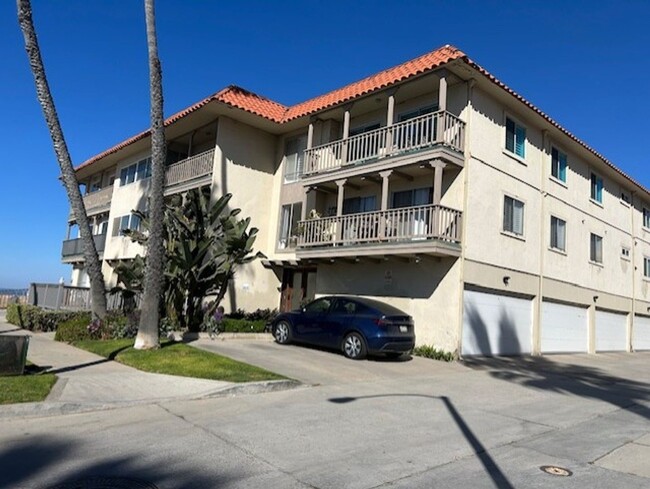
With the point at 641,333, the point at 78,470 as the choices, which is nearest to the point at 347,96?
the point at 78,470

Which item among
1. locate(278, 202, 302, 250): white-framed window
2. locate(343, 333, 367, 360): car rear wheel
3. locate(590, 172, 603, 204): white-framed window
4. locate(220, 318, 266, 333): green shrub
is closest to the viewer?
locate(343, 333, 367, 360): car rear wheel

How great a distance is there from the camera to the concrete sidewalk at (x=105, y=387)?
7.18m

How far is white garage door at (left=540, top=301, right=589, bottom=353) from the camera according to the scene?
1961 cm

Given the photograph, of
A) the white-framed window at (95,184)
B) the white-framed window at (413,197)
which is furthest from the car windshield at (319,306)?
the white-framed window at (95,184)

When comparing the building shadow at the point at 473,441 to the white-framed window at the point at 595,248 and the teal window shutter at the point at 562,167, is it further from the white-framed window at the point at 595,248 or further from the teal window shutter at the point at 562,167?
the white-framed window at the point at 595,248

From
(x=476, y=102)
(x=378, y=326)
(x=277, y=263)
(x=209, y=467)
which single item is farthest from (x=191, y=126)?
(x=209, y=467)

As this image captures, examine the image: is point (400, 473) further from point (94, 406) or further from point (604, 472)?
point (94, 406)

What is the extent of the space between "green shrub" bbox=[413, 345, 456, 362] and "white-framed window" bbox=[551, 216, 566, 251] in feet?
24.5

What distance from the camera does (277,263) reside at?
21.6m

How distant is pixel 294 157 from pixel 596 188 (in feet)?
45.2

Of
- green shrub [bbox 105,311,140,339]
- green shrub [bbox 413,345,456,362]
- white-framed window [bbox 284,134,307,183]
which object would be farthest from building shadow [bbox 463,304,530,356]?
green shrub [bbox 105,311,140,339]

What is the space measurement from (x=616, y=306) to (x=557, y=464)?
858 inches

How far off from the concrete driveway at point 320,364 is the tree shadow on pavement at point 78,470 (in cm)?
519

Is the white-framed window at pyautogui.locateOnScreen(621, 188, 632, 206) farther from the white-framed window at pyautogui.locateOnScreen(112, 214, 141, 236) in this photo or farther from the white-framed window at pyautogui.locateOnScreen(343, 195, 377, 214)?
the white-framed window at pyautogui.locateOnScreen(112, 214, 141, 236)
